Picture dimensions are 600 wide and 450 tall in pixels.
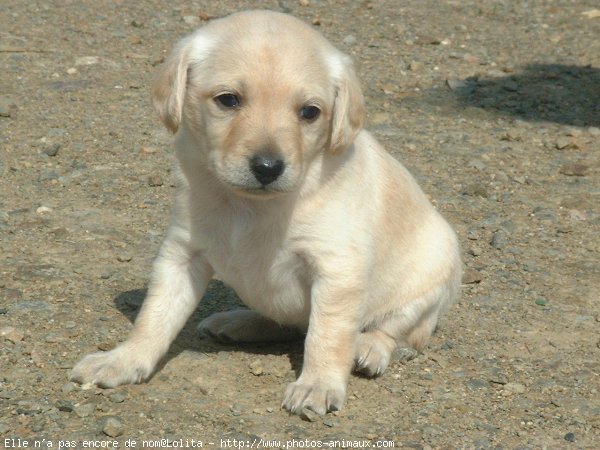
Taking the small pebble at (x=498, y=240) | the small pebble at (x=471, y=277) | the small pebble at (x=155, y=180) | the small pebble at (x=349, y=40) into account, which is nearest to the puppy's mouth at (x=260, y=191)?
the small pebble at (x=471, y=277)

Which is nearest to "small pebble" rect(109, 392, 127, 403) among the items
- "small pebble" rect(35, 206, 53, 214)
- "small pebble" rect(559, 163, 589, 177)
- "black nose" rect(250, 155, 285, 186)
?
"black nose" rect(250, 155, 285, 186)

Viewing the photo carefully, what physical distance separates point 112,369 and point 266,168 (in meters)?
1.17

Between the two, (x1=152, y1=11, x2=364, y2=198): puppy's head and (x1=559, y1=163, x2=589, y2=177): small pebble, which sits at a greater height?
(x1=152, y1=11, x2=364, y2=198): puppy's head

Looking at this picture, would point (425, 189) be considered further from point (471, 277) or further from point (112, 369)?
point (112, 369)

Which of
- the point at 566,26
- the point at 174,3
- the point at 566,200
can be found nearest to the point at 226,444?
the point at 566,200

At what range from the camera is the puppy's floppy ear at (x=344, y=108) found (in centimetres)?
460

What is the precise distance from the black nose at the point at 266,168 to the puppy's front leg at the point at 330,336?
62 centimetres

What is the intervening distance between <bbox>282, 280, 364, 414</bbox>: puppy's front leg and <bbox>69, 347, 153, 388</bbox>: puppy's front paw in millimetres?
681

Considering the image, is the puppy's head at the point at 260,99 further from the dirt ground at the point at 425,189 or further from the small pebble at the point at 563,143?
the small pebble at the point at 563,143

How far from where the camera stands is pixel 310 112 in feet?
14.6

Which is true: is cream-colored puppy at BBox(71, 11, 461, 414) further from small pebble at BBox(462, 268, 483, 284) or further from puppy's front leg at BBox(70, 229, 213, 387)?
small pebble at BBox(462, 268, 483, 284)

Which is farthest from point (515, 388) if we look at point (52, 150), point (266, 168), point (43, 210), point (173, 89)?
point (52, 150)

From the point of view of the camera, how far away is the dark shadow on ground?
895 cm

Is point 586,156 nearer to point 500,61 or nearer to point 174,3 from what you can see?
point 500,61
